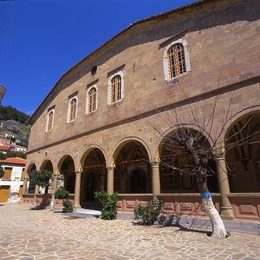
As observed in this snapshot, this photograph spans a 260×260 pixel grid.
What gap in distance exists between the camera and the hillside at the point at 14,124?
77506mm

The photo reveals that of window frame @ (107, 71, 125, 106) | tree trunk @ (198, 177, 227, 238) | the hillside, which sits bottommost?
tree trunk @ (198, 177, 227, 238)

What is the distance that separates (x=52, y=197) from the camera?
17.9m

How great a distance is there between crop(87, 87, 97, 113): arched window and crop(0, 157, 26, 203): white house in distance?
18.4 metres

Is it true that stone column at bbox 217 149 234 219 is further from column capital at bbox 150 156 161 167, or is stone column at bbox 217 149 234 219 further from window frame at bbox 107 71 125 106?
window frame at bbox 107 71 125 106

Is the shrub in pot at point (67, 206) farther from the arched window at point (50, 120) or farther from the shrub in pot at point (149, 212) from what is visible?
the arched window at point (50, 120)

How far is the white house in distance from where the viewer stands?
31.0 metres

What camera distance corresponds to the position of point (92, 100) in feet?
57.8

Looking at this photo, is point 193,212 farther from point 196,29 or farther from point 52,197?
point 52,197

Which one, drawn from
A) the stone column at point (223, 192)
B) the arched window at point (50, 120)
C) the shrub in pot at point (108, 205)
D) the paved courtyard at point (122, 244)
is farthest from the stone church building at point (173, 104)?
the arched window at point (50, 120)

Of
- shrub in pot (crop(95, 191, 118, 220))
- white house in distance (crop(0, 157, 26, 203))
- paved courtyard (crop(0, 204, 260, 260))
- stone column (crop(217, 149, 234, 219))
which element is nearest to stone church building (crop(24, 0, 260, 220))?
stone column (crop(217, 149, 234, 219))

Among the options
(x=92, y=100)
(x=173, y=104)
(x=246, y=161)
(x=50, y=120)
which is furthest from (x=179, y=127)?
(x=50, y=120)

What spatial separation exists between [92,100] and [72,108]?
9.55 feet

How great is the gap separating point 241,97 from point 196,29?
4.62 m

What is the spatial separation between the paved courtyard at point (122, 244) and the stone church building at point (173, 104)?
2003 mm
